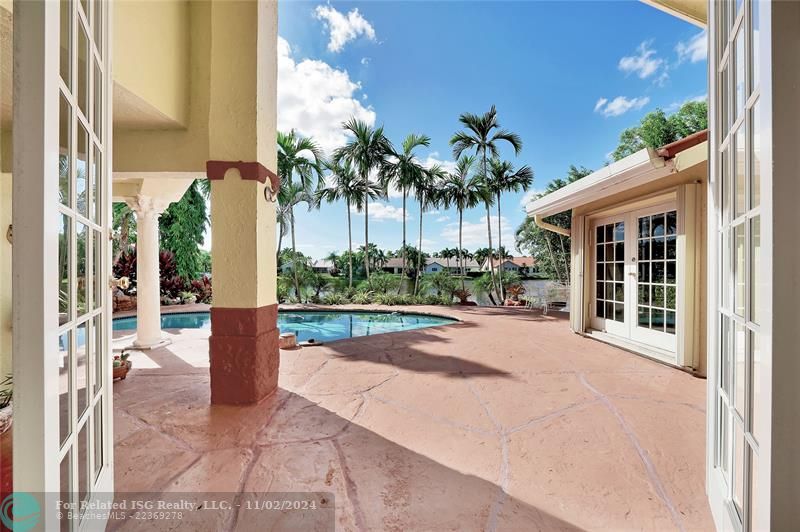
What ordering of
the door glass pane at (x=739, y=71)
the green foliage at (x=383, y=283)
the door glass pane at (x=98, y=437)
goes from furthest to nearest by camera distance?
the green foliage at (x=383, y=283) < the door glass pane at (x=98, y=437) < the door glass pane at (x=739, y=71)

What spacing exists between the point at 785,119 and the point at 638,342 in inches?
171

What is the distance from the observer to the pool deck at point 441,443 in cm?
146

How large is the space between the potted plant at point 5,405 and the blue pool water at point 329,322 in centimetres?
503

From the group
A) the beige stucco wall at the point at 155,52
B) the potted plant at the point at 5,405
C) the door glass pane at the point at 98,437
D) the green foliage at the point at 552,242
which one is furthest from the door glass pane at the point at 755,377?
the green foliage at the point at 552,242

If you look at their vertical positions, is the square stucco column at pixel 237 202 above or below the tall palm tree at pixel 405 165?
below

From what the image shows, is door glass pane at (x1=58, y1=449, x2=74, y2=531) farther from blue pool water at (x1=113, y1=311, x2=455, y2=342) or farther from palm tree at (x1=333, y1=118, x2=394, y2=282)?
palm tree at (x1=333, y1=118, x2=394, y2=282)

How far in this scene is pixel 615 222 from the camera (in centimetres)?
471

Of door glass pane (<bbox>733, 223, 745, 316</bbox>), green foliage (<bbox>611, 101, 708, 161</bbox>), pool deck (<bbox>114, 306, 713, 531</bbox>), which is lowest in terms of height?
pool deck (<bbox>114, 306, 713, 531</bbox>)

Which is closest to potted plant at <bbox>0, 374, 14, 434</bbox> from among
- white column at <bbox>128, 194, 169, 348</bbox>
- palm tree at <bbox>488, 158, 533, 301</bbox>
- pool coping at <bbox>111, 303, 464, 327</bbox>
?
white column at <bbox>128, 194, 169, 348</bbox>

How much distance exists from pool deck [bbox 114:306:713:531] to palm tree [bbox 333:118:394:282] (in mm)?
9505

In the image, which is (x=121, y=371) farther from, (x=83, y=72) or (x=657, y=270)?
(x=657, y=270)

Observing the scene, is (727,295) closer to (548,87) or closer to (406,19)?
(406,19)

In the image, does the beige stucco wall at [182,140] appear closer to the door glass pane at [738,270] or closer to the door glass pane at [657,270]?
the door glass pane at [738,270]

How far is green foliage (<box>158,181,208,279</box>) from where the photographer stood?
13.5m
